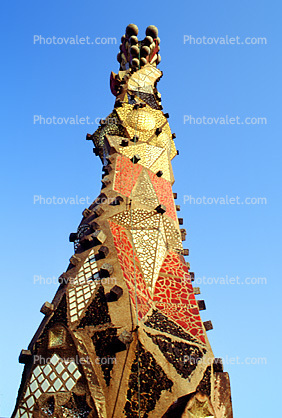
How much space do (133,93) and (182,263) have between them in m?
6.49

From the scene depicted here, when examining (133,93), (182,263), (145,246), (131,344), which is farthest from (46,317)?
(133,93)

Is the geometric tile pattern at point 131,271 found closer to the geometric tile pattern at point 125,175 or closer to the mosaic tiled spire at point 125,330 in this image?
the mosaic tiled spire at point 125,330

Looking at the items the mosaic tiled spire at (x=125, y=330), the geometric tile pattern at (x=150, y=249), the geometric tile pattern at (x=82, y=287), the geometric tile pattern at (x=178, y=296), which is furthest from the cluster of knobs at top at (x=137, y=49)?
the geometric tile pattern at (x=82, y=287)

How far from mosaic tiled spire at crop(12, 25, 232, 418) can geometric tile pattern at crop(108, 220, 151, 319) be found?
26 mm

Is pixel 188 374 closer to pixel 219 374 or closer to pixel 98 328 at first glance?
pixel 219 374

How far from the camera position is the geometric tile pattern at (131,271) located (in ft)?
22.4

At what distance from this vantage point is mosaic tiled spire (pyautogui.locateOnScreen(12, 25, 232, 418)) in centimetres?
576

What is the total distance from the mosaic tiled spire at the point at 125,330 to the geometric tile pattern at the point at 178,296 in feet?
0.06

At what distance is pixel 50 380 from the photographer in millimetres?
6086

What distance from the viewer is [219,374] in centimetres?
671

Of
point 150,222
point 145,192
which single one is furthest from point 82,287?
point 145,192

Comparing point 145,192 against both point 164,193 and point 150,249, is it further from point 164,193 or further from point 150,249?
point 150,249

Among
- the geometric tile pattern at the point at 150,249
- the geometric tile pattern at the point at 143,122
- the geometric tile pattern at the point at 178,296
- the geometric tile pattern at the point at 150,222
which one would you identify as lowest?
the geometric tile pattern at the point at 178,296

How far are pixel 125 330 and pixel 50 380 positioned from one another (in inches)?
50.9
